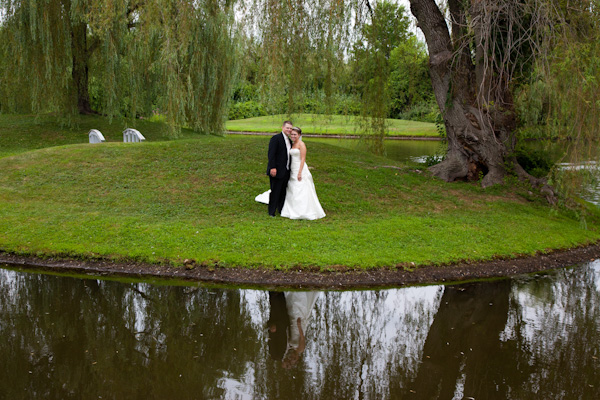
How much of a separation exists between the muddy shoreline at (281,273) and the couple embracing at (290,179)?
7.90 ft

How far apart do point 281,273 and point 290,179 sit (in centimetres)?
281

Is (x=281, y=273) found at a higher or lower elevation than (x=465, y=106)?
lower

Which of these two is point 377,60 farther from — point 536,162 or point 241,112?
point 241,112

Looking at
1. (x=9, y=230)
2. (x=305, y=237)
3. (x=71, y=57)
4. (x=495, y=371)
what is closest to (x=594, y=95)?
(x=305, y=237)

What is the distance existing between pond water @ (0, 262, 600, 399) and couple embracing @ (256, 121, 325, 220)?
3.09 m

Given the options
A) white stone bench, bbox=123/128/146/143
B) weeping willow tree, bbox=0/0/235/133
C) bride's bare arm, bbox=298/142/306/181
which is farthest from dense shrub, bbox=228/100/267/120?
bride's bare arm, bbox=298/142/306/181

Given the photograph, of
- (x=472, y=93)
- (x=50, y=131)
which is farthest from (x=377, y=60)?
(x=50, y=131)

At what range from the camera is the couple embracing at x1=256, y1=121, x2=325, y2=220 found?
9.88 metres

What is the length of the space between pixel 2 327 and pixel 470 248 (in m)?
7.47

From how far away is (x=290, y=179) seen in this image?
1022 centimetres

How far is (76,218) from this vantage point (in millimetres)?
9789

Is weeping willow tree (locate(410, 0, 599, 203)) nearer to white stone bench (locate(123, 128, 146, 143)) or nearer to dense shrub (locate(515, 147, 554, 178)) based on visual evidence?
dense shrub (locate(515, 147, 554, 178))

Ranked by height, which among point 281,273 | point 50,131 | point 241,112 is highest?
point 241,112

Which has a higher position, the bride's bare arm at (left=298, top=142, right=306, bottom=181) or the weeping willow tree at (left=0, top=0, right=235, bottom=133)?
the weeping willow tree at (left=0, top=0, right=235, bottom=133)
